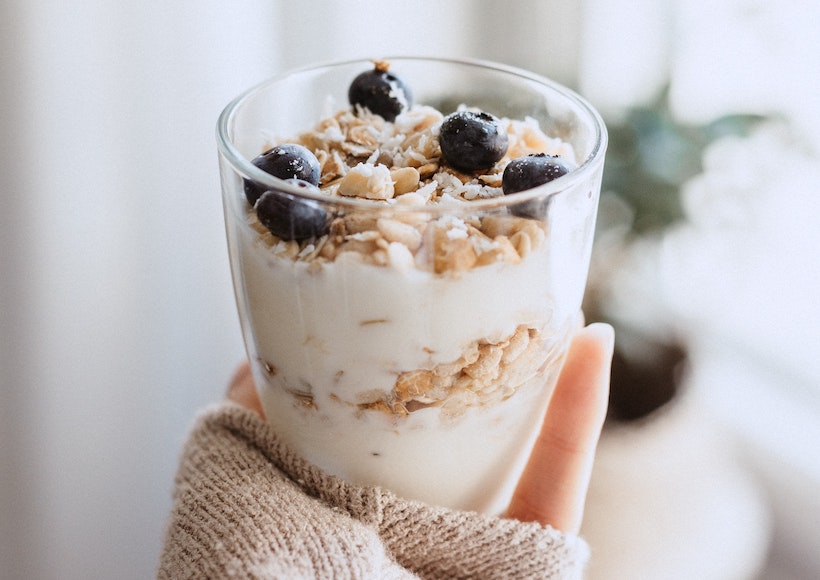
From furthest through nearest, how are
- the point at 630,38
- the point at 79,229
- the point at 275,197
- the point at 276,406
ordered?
the point at 630,38 → the point at 79,229 → the point at 276,406 → the point at 275,197

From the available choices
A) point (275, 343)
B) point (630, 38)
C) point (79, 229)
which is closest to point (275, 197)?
point (275, 343)

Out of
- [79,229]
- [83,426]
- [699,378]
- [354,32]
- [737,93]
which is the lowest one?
[699,378]

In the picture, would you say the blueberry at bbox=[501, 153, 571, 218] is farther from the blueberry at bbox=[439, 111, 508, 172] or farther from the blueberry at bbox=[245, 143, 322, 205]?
the blueberry at bbox=[245, 143, 322, 205]

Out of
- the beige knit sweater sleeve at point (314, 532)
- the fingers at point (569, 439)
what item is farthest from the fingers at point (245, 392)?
the fingers at point (569, 439)

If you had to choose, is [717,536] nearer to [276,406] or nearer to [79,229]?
[276,406]

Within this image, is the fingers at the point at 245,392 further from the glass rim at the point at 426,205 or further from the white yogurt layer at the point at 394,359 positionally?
the glass rim at the point at 426,205

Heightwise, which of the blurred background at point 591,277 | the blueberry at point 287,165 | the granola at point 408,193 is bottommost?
the blurred background at point 591,277

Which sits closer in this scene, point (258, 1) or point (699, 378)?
point (258, 1)

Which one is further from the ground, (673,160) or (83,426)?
(673,160)
